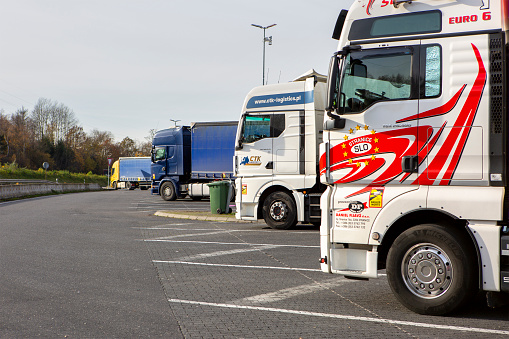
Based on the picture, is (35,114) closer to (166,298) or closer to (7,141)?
(7,141)

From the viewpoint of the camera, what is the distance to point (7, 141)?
9300cm

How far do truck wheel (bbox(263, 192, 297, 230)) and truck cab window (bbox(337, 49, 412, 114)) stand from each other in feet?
25.1

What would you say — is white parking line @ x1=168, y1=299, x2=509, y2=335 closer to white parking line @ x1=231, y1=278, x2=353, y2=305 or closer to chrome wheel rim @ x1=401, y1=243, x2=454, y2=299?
white parking line @ x1=231, y1=278, x2=353, y2=305

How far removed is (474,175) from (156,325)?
11.6ft

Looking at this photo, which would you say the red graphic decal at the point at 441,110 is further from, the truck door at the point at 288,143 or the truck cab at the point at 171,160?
the truck cab at the point at 171,160

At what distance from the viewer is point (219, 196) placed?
60.8 feet

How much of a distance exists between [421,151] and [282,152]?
8.02m

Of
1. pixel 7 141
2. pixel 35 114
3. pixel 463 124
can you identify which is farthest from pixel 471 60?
pixel 35 114

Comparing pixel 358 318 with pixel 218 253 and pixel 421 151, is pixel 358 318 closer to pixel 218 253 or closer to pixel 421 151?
pixel 421 151

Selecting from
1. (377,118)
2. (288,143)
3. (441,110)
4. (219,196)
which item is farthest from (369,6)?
(219,196)

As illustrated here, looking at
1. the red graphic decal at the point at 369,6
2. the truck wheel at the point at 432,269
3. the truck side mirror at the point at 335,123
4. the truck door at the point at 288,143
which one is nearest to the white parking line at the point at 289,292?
the truck wheel at the point at 432,269

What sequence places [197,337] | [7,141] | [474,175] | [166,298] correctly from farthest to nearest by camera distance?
[7,141] → [166,298] → [474,175] → [197,337]

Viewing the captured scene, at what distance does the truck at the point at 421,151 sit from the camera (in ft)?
17.4

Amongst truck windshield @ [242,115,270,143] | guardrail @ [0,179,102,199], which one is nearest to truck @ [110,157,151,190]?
guardrail @ [0,179,102,199]
